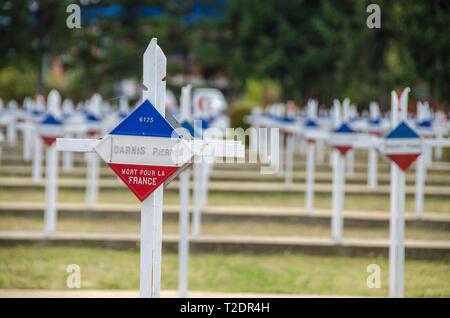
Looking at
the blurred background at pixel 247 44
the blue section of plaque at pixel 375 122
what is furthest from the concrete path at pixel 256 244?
the blurred background at pixel 247 44

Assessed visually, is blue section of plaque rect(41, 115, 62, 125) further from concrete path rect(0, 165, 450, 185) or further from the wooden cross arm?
concrete path rect(0, 165, 450, 185)

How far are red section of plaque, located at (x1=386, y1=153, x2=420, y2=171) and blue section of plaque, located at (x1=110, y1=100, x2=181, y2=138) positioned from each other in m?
2.02

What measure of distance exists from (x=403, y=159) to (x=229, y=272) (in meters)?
2.68

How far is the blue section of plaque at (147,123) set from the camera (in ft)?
9.99

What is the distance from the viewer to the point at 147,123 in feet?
10.0

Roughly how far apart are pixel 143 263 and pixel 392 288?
244 centimetres

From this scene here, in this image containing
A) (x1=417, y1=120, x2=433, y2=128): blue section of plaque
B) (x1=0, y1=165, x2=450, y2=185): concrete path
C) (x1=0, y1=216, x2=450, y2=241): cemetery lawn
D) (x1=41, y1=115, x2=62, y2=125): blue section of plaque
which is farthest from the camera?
(x1=0, y1=165, x2=450, y2=185): concrete path

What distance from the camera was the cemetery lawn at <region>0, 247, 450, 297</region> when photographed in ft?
18.7

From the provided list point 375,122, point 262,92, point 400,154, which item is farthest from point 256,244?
point 262,92

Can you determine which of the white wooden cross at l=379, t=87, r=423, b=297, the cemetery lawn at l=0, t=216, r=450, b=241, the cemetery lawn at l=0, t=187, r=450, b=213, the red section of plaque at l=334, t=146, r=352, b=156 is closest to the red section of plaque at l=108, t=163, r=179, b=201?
the white wooden cross at l=379, t=87, r=423, b=297

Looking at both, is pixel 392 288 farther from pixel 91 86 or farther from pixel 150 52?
pixel 91 86

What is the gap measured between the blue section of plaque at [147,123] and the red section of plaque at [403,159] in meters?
2.02

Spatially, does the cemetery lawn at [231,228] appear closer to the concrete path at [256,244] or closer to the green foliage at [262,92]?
the concrete path at [256,244]

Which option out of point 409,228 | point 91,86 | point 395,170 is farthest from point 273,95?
point 395,170
